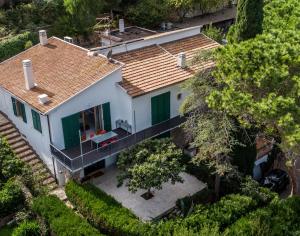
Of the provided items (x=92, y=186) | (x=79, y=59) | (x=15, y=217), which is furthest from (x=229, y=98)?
(x=15, y=217)

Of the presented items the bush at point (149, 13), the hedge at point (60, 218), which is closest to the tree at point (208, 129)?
the hedge at point (60, 218)

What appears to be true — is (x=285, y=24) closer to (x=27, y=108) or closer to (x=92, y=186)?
(x=92, y=186)

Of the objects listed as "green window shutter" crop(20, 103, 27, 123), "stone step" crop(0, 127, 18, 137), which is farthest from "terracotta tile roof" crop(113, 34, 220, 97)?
"stone step" crop(0, 127, 18, 137)

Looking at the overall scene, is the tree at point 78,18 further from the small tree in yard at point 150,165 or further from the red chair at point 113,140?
the small tree in yard at point 150,165

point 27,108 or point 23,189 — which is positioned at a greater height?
point 27,108

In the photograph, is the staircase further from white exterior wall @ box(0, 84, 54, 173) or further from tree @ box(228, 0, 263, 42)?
tree @ box(228, 0, 263, 42)

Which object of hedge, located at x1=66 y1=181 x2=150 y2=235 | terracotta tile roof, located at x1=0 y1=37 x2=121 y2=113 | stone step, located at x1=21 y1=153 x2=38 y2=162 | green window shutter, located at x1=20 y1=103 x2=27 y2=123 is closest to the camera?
hedge, located at x1=66 y1=181 x2=150 y2=235

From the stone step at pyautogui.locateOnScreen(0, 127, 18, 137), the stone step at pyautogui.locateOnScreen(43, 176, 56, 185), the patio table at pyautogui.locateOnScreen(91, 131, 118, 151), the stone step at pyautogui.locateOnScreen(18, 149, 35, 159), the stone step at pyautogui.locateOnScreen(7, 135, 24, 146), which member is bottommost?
the stone step at pyautogui.locateOnScreen(43, 176, 56, 185)
